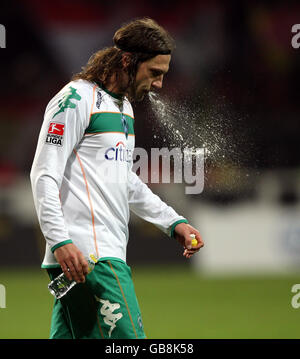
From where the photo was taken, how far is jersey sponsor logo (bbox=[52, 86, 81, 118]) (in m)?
3.01

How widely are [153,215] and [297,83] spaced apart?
1230cm

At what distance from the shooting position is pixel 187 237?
3.40 m

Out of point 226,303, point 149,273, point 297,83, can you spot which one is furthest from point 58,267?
point 297,83

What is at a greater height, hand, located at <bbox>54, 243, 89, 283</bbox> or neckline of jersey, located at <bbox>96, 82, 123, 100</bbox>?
neckline of jersey, located at <bbox>96, 82, 123, 100</bbox>

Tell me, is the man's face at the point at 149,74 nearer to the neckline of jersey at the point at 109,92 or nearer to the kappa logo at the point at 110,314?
the neckline of jersey at the point at 109,92

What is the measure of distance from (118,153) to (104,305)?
0.67 m

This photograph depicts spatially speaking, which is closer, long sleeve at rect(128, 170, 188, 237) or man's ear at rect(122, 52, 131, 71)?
man's ear at rect(122, 52, 131, 71)

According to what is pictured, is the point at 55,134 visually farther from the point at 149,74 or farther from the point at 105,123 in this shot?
the point at 149,74

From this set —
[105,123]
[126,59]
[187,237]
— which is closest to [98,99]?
[105,123]

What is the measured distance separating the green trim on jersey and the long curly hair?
18 cm

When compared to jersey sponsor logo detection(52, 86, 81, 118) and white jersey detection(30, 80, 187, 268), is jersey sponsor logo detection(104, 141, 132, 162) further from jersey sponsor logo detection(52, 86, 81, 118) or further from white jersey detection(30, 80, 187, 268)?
jersey sponsor logo detection(52, 86, 81, 118)

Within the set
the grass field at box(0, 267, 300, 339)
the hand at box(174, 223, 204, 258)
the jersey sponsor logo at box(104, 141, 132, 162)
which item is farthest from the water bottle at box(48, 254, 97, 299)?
the grass field at box(0, 267, 300, 339)

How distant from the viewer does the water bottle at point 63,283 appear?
2.94 m

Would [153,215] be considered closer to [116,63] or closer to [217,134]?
[217,134]
